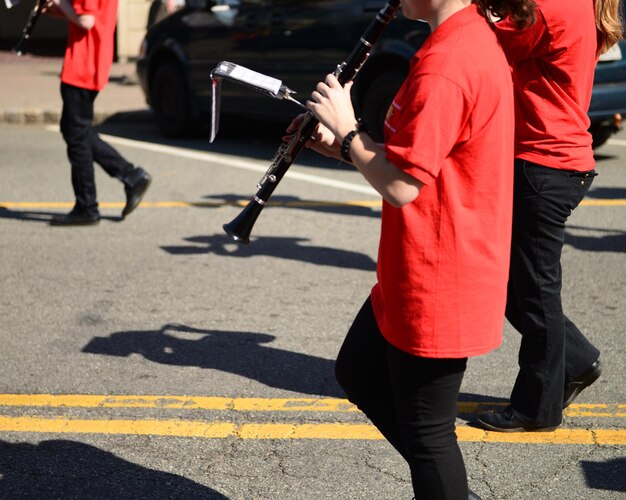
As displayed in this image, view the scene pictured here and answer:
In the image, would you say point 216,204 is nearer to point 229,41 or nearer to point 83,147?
point 83,147

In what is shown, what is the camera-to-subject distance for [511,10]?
8.52ft

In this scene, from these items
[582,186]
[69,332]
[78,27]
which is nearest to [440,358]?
[582,186]

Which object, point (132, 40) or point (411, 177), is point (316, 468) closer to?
point (411, 177)

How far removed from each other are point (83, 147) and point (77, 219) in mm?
485

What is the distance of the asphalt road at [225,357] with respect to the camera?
3617 millimetres

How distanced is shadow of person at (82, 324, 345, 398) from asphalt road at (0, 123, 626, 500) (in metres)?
0.01

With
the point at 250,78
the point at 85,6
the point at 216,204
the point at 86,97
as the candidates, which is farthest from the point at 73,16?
the point at 250,78

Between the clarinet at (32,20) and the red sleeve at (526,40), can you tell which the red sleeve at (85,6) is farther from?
the red sleeve at (526,40)

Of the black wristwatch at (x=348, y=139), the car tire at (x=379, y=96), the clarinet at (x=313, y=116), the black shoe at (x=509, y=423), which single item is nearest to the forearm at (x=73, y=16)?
the car tire at (x=379, y=96)

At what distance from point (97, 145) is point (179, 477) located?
12.7 ft

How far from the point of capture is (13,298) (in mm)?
5621

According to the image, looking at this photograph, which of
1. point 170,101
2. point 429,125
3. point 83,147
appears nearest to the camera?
point 429,125

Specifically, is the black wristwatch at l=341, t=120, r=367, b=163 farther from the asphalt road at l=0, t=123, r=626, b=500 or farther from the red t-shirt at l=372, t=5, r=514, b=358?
the asphalt road at l=0, t=123, r=626, b=500

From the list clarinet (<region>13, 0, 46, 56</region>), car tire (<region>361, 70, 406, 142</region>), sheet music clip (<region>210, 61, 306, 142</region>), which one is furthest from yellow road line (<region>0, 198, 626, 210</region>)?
sheet music clip (<region>210, 61, 306, 142</region>)
